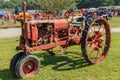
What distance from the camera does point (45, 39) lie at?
655 centimetres

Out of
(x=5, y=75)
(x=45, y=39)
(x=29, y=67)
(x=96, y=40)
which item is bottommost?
(x=5, y=75)

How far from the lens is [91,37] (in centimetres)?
750

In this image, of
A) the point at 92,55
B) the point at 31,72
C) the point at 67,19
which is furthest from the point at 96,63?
the point at 31,72

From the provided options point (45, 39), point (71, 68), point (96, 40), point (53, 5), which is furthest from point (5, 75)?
point (53, 5)

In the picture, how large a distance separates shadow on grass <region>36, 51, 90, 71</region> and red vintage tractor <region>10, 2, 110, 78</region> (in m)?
0.43

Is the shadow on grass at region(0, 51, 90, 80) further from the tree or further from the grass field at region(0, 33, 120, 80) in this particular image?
the tree

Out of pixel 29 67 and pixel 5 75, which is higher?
pixel 29 67

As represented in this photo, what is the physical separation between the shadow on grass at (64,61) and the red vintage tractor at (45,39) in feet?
1.40

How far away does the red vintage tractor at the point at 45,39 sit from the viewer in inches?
234

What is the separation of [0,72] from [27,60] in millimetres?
1044

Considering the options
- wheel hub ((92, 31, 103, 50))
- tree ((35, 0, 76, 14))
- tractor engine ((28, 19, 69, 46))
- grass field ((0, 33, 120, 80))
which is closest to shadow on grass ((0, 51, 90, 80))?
grass field ((0, 33, 120, 80))

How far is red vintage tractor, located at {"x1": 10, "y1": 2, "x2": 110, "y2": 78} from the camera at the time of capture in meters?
5.94

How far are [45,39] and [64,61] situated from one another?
4.20ft

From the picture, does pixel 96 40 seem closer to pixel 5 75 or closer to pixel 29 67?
pixel 29 67
